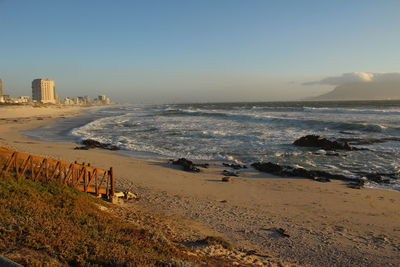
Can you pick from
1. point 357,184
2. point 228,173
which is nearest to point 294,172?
point 357,184

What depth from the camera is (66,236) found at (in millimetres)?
4613

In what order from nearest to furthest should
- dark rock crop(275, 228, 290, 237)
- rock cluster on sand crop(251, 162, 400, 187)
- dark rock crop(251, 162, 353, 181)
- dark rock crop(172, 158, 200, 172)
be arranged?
dark rock crop(275, 228, 290, 237), rock cluster on sand crop(251, 162, 400, 187), dark rock crop(251, 162, 353, 181), dark rock crop(172, 158, 200, 172)

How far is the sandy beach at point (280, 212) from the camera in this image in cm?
648

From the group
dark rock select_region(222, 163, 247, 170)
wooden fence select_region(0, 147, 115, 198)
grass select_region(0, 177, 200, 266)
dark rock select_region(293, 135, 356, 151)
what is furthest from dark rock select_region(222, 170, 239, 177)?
dark rock select_region(293, 135, 356, 151)

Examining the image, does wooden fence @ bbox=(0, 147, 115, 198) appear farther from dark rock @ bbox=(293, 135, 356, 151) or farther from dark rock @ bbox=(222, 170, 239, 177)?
dark rock @ bbox=(293, 135, 356, 151)

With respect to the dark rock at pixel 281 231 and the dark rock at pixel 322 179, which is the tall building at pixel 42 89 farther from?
the dark rock at pixel 281 231

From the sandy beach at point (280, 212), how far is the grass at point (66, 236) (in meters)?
1.70

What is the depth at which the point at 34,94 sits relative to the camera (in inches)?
7534

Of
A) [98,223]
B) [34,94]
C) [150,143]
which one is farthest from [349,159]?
[34,94]

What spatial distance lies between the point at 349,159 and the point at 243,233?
11618 mm

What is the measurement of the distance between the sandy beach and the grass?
170 centimetres

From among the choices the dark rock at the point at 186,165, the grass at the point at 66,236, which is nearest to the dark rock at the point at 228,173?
the dark rock at the point at 186,165

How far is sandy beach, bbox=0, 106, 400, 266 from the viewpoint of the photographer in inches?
255

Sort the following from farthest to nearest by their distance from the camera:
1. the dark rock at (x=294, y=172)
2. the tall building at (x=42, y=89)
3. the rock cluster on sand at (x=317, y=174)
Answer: the tall building at (x=42, y=89) < the dark rock at (x=294, y=172) < the rock cluster on sand at (x=317, y=174)
